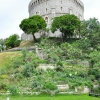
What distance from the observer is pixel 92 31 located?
44625 millimetres

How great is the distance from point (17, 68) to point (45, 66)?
392cm

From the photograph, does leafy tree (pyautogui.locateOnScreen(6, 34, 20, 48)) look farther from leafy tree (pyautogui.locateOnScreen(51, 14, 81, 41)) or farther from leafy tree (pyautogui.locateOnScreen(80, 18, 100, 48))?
leafy tree (pyautogui.locateOnScreen(80, 18, 100, 48))

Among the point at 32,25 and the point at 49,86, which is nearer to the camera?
the point at 49,86

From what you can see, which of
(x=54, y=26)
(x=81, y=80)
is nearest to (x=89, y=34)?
(x=54, y=26)

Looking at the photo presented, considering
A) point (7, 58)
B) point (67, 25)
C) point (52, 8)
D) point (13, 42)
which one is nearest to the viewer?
point (7, 58)

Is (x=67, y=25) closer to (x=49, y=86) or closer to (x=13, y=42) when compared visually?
(x=13, y=42)

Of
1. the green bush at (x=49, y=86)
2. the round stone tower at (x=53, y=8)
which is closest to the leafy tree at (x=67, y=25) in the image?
the round stone tower at (x=53, y=8)

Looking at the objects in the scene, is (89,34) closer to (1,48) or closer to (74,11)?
(74,11)

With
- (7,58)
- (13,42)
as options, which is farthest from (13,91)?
(13,42)

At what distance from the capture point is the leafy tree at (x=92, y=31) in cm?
4366

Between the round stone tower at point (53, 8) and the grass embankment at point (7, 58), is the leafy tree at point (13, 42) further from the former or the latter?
the grass embankment at point (7, 58)

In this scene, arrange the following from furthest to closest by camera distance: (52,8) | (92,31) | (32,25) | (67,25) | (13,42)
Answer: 1. (52,8)
2. (13,42)
3. (67,25)
4. (32,25)
5. (92,31)

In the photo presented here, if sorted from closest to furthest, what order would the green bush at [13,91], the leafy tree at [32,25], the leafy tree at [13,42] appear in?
the green bush at [13,91] → the leafy tree at [32,25] → the leafy tree at [13,42]

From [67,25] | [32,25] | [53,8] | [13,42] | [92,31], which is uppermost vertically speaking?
[53,8]
